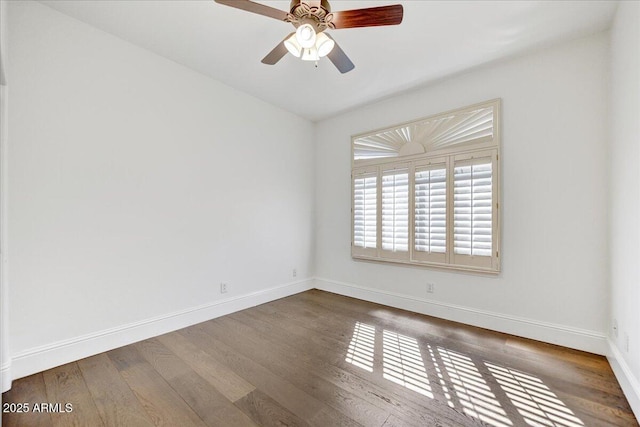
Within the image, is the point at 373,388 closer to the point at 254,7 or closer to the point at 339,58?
the point at 339,58

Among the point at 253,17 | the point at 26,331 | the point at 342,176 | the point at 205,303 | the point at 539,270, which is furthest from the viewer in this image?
the point at 342,176

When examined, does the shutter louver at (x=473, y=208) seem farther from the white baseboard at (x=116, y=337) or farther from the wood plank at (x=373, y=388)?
the white baseboard at (x=116, y=337)

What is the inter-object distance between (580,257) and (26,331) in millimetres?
4732

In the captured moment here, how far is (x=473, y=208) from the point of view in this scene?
3.04 m

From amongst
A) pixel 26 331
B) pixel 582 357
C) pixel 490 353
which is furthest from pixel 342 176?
pixel 26 331

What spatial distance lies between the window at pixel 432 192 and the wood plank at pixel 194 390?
8.50 feet

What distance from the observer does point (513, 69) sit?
284 cm

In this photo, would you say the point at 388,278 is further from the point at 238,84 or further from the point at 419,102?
the point at 238,84

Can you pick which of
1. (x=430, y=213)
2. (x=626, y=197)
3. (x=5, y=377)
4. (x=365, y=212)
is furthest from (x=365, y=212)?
(x=5, y=377)

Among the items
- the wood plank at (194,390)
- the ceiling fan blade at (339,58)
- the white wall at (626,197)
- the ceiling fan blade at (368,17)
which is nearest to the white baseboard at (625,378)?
the white wall at (626,197)

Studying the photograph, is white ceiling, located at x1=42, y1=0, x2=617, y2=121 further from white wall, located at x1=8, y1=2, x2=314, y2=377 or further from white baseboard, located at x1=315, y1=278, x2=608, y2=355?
white baseboard, located at x1=315, y1=278, x2=608, y2=355

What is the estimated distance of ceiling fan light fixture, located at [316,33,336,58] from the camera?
75.9 inches

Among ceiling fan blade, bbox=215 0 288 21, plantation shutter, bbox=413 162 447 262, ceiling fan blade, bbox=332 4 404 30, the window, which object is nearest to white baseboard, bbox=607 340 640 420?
the window

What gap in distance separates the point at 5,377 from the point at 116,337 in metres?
0.70
